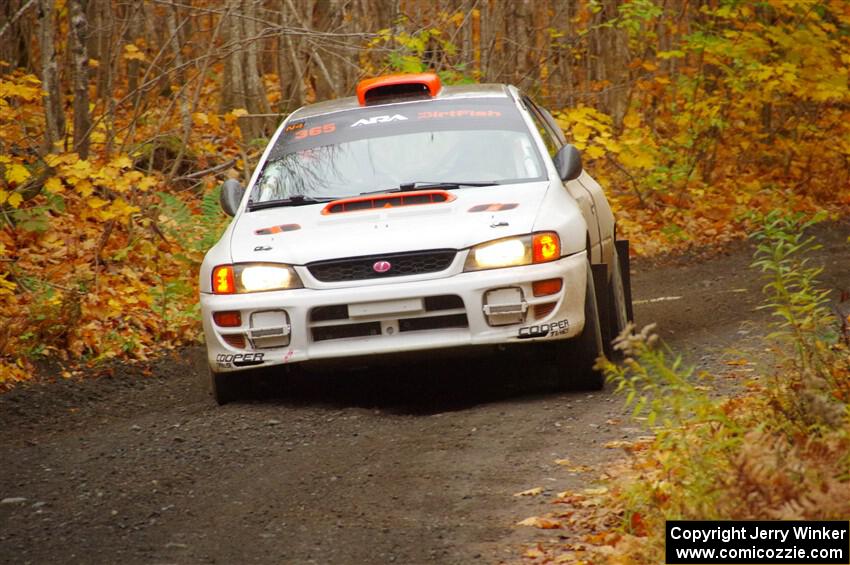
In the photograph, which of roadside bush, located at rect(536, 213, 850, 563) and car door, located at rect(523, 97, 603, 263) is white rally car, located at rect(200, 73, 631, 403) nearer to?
car door, located at rect(523, 97, 603, 263)

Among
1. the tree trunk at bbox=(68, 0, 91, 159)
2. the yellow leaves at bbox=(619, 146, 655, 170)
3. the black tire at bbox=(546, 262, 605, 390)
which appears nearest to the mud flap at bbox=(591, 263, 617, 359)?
the black tire at bbox=(546, 262, 605, 390)

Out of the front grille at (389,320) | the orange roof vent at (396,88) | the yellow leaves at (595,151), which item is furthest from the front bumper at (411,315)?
the yellow leaves at (595,151)

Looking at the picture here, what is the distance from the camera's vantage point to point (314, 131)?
8328 mm

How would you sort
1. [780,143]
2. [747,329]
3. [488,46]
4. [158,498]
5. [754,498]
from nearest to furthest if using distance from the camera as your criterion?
[754,498], [158,498], [747,329], [488,46], [780,143]

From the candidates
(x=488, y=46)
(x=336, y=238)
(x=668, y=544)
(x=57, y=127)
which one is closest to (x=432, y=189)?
(x=336, y=238)

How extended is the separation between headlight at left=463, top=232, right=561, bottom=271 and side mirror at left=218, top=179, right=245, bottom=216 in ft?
6.05

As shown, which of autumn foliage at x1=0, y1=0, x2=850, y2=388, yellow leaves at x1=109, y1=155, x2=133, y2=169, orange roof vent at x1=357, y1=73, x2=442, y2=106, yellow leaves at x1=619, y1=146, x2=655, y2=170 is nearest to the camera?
orange roof vent at x1=357, y1=73, x2=442, y2=106

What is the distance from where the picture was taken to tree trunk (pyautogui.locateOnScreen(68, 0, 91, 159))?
1183 cm

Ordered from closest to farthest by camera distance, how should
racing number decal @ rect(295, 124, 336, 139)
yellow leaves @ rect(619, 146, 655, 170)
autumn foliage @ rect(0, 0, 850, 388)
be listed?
1. racing number decal @ rect(295, 124, 336, 139)
2. autumn foliage @ rect(0, 0, 850, 388)
3. yellow leaves @ rect(619, 146, 655, 170)

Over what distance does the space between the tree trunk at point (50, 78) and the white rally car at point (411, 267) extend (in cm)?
491

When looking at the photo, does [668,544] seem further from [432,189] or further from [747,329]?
[747,329]

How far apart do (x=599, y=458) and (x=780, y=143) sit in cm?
1461

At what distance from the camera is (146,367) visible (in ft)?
31.5

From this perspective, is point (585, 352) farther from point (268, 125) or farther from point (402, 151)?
point (268, 125)
